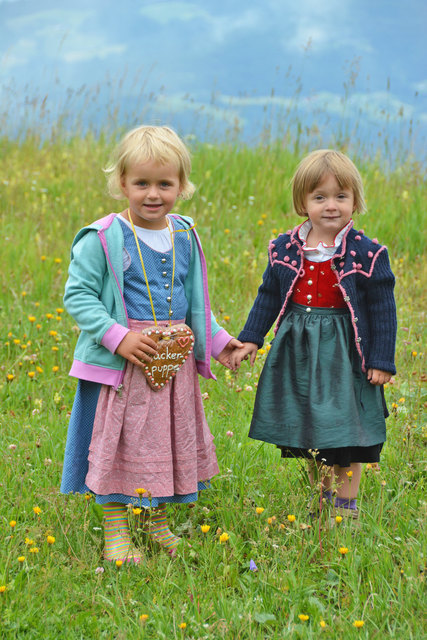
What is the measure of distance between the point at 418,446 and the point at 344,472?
2.21ft

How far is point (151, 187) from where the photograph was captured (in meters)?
3.01

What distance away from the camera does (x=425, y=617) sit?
255cm

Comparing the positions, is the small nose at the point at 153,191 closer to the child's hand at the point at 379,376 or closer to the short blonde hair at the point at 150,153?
the short blonde hair at the point at 150,153

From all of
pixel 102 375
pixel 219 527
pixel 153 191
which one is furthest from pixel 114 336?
pixel 219 527

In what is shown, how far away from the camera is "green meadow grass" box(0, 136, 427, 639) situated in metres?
2.61

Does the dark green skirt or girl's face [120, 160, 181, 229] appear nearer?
girl's face [120, 160, 181, 229]

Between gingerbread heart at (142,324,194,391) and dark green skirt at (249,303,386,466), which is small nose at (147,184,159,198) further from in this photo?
dark green skirt at (249,303,386,466)

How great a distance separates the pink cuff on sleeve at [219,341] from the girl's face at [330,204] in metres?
0.66

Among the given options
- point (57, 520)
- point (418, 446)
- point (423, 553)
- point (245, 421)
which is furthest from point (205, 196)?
point (423, 553)

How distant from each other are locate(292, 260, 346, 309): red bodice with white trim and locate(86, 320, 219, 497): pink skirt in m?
0.61

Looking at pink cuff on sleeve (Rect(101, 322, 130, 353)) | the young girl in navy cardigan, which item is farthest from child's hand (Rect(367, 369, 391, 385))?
pink cuff on sleeve (Rect(101, 322, 130, 353))

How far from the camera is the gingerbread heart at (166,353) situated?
120 inches

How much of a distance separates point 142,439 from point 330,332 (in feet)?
2.98

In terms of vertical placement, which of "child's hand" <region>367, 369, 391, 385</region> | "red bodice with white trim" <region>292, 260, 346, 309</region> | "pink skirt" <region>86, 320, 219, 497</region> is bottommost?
"pink skirt" <region>86, 320, 219, 497</region>
